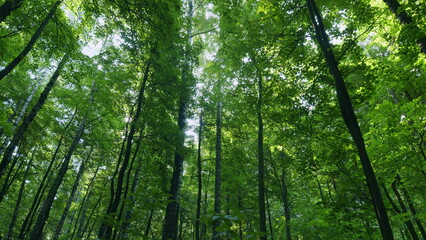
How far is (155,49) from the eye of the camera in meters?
7.11

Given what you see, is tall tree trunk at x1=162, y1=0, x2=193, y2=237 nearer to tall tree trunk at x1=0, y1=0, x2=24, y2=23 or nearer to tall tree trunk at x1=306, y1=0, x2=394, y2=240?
tall tree trunk at x1=0, y1=0, x2=24, y2=23

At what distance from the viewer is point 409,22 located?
5.89 m

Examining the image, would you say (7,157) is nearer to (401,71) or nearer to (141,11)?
(141,11)

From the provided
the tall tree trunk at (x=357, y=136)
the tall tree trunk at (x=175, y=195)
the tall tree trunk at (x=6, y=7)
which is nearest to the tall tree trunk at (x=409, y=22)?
the tall tree trunk at (x=357, y=136)

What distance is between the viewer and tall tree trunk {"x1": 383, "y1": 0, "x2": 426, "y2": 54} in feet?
15.4

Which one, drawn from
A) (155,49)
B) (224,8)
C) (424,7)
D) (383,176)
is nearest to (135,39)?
(155,49)

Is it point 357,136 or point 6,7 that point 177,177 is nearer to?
point 6,7

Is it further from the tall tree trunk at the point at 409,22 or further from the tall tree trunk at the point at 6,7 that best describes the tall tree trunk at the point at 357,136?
the tall tree trunk at the point at 6,7

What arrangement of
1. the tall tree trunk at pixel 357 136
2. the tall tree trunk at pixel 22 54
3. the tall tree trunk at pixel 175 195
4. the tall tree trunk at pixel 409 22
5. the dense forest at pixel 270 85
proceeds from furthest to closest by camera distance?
the tall tree trunk at pixel 175 195 → the dense forest at pixel 270 85 → the tall tree trunk at pixel 22 54 → the tall tree trunk at pixel 409 22 → the tall tree trunk at pixel 357 136

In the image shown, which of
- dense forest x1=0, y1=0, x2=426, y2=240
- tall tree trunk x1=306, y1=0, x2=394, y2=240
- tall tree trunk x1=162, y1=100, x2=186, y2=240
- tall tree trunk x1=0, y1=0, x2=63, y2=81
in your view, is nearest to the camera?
tall tree trunk x1=306, y1=0, x2=394, y2=240

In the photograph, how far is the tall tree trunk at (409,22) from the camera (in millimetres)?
4703

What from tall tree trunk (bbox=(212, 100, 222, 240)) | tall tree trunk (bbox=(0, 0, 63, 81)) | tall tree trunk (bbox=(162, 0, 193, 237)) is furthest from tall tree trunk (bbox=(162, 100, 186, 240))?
tall tree trunk (bbox=(0, 0, 63, 81))

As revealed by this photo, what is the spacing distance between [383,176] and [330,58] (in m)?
6.90

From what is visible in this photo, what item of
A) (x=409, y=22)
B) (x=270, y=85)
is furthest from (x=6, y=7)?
(x=409, y=22)
